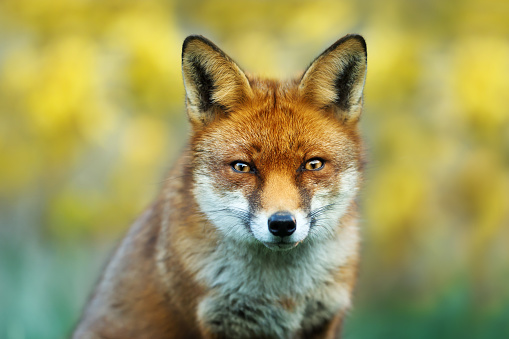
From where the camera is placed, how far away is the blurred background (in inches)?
230

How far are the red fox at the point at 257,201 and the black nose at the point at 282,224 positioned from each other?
0.39 feet

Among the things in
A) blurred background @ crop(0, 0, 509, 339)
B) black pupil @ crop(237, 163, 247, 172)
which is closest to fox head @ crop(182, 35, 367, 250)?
black pupil @ crop(237, 163, 247, 172)

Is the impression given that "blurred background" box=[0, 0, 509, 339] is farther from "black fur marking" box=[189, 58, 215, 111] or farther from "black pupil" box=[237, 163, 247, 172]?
"black pupil" box=[237, 163, 247, 172]

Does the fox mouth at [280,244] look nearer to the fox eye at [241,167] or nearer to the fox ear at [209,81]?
the fox eye at [241,167]

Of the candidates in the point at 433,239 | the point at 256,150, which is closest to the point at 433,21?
the point at 433,239

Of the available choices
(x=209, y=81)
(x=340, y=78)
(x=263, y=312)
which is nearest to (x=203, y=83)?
(x=209, y=81)

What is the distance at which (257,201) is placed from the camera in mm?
3098

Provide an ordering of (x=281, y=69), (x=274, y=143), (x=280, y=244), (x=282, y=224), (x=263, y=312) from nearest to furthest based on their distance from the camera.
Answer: (x=282, y=224) → (x=280, y=244) → (x=274, y=143) → (x=263, y=312) → (x=281, y=69)

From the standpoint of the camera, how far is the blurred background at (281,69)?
19.2 feet

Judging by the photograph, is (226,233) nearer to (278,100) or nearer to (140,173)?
(278,100)

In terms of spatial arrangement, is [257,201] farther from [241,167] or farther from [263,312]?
[263,312]

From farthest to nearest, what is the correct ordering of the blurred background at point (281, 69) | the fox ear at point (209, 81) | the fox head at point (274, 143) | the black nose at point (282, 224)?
the blurred background at point (281, 69) < the fox ear at point (209, 81) < the fox head at point (274, 143) < the black nose at point (282, 224)

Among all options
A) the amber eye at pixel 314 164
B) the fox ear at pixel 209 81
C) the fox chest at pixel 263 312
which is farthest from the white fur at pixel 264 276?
the fox ear at pixel 209 81

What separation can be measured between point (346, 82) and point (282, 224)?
1003 mm
